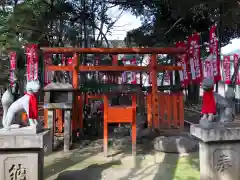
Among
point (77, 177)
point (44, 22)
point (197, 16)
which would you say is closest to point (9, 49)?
point (44, 22)

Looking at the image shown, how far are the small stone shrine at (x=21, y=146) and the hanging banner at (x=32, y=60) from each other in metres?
7.05

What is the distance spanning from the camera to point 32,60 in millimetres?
11445

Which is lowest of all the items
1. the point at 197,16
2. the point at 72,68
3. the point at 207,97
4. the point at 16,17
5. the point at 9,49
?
the point at 207,97

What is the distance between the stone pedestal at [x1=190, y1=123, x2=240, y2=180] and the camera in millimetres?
4160

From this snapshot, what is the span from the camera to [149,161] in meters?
6.45

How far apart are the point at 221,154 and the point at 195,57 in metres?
6.89

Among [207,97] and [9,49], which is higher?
[9,49]

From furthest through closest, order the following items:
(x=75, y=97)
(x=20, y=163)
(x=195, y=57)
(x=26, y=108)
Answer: (x=195, y=57) < (x=75, y=97) < (x=26, y=108) < (x=20, y=163)

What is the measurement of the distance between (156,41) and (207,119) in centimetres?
1229

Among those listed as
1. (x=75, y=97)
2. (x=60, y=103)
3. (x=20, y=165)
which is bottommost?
(x=20, y=165)

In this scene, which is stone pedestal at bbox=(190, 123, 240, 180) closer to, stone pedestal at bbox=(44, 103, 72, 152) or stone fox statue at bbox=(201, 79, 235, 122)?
stone fox statue at bbox=(201, 79, 235, 122)

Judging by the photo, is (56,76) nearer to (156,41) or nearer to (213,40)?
(156,41)

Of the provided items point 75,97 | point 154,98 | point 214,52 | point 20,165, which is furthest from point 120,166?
point 214,52

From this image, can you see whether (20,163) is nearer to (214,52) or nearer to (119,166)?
(119,166)
